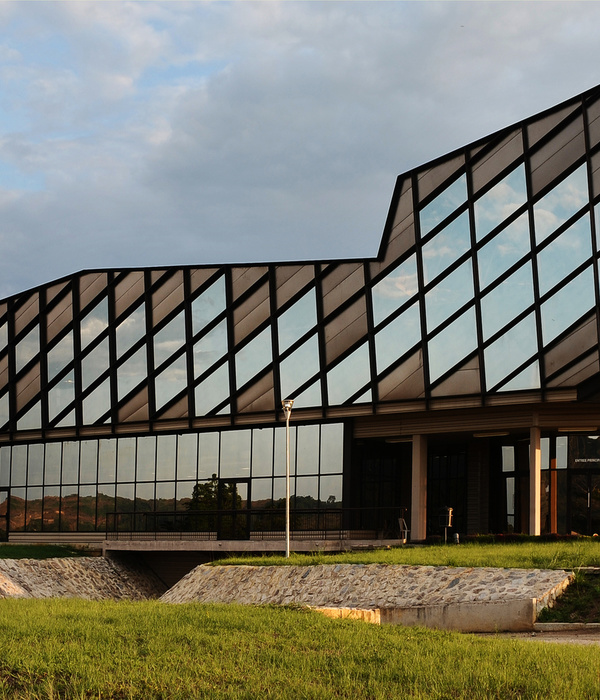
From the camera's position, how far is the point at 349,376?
130 feet

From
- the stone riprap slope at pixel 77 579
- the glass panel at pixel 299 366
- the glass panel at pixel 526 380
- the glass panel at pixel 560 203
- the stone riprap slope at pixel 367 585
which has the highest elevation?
the glass panel at pixel 560 203

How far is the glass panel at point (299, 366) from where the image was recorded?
4069 cm

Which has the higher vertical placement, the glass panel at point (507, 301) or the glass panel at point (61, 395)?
the glass panel at point (507, 301)

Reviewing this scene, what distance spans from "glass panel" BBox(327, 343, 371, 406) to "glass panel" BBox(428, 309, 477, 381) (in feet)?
10.2

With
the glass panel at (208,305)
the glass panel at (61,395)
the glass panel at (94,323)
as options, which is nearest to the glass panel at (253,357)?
the glass panel at (208,305)

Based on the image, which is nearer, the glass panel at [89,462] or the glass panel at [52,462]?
the glass panel at [89,462]

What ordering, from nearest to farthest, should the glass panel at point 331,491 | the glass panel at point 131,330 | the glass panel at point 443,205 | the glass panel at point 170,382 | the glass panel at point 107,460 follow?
the glass panel at point 443,205, the glass panel at point 331,491, the glass panel at point 170,382, the glass panel at point 131,330, the glass panel at point 107,460

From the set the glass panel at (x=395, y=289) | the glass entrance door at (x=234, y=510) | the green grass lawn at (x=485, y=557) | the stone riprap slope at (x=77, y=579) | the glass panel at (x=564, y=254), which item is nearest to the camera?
the green grass lawn at (x=485, y=557)

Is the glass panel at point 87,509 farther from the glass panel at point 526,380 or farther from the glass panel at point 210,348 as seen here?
the glass panel at point 526,380

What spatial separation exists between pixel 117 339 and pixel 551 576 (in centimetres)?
2935

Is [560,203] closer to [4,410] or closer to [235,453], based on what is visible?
[235,453]

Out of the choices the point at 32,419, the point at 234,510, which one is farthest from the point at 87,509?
the point at 234,510

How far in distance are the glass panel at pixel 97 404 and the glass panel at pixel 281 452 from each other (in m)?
10.0

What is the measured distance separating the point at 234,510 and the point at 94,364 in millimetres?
10991
